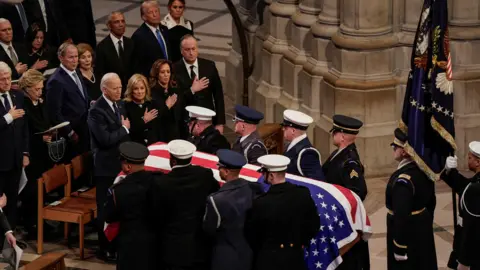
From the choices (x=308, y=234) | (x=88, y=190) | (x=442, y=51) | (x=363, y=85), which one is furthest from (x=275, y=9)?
(x=308, y=234)

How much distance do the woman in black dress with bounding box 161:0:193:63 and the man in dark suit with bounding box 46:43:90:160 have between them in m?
1.79

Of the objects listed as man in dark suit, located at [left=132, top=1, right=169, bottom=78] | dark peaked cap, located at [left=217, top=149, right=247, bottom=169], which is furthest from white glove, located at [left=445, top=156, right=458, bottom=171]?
man in dark suit, located at [left=132, top=1, right=169, bottom=78]

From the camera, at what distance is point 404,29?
13.8 m

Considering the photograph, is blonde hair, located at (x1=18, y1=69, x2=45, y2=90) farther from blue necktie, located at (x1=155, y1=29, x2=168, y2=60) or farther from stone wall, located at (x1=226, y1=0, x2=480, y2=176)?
stone wall, located at (x1=226, y1=0, x2=480, y2=176)

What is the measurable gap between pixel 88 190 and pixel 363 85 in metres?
3.03

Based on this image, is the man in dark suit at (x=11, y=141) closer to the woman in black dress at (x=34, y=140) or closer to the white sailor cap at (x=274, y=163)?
the woman in black dress at (x=34, y=140)

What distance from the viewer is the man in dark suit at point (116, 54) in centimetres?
1378

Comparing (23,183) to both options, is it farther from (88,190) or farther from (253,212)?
(253,212)

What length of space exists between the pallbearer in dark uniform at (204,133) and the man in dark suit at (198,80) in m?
1.41

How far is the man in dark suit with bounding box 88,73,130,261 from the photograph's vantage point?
11.9m

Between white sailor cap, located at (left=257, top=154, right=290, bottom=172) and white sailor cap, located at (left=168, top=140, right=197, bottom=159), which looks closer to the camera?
white sailor cap, located at (left=257, top=154, right=290, bottom=172)

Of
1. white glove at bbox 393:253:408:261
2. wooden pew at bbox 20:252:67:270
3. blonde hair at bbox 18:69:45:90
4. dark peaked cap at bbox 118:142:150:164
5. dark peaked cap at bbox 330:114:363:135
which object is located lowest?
white glove at bbox 393:253:408:261

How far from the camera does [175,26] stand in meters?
14.3

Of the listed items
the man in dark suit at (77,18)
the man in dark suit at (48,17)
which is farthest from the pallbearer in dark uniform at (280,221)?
the man in dark suit at (77,18)
